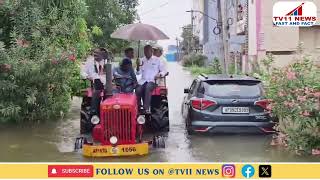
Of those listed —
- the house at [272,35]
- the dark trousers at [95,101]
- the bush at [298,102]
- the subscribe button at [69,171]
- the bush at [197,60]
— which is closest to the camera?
the subscribe button at [69,171]

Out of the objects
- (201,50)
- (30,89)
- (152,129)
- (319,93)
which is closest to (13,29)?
(30,89)

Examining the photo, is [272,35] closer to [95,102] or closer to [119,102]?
[95,102]

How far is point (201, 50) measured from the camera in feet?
208

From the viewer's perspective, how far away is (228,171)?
705 cm

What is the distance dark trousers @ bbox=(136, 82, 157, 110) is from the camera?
1100cm

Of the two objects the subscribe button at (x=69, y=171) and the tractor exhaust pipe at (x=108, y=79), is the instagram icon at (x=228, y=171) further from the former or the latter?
the tractor exhaust pipe at (x=108, y=79)

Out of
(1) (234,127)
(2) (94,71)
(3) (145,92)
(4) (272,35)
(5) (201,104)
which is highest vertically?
(4) (272,35)

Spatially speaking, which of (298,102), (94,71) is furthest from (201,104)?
(298,102)

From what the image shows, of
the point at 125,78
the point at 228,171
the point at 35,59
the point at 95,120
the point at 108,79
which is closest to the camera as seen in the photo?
the point at 228,171

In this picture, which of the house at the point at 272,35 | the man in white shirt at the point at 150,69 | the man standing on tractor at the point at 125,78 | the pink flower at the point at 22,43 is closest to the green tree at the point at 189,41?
the house at the point at 272,35

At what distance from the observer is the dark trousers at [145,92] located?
1100 centimetres

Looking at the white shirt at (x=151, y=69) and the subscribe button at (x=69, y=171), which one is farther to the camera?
the white shirt at (x=151, y=69)

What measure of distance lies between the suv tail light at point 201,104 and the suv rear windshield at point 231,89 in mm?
202

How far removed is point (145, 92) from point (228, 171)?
4.28m
